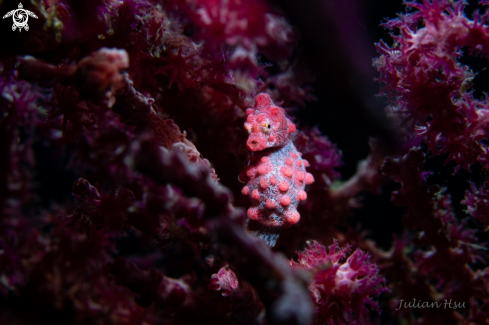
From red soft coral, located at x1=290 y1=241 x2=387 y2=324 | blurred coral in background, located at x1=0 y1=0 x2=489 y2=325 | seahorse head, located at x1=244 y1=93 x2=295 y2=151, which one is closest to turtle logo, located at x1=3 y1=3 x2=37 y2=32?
blurred coral in background, located at x1=0 y1=0 x2=489 y2=325

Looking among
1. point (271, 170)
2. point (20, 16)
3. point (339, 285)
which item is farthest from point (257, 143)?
point (20, 16)

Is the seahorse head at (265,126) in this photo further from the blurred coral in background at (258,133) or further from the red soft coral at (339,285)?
the red soft coral at (339,285)

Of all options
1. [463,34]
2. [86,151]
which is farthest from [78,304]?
[463,34]

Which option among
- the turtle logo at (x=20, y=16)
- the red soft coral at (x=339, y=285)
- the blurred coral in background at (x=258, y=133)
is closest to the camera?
the blurred coral in background at (x=258, y=133)

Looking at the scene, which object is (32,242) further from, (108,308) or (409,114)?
(409,114)

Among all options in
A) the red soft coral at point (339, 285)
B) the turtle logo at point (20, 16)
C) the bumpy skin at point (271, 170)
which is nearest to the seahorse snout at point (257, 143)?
the bumpy skin at point (271, 170)

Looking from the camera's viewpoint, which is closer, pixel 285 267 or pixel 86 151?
pixel 285 267

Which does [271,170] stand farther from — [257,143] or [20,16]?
[20,16]
